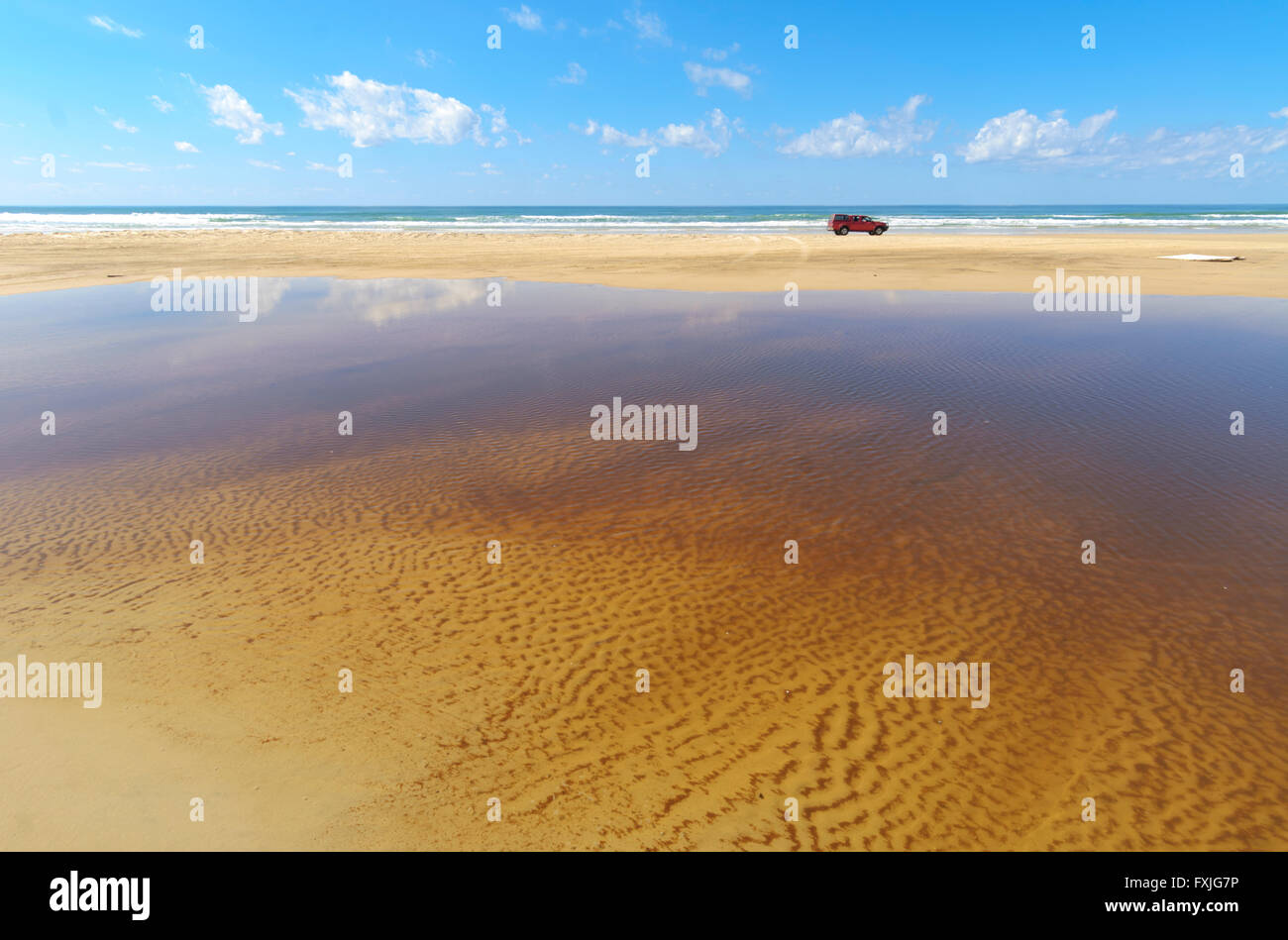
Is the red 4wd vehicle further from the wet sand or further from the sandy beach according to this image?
the wet sand

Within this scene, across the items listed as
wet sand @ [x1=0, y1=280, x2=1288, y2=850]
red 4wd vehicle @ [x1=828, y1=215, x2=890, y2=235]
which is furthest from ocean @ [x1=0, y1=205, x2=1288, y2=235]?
wet sand @ [x1=0, y1=280, x2=1288, y2=850]

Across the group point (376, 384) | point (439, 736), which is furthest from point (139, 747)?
point (376, 384)

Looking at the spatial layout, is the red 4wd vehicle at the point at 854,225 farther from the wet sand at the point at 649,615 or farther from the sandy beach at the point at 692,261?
the wet sand at the point at 649,615

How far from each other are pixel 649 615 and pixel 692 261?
38.1m

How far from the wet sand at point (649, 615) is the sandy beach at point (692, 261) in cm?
1971

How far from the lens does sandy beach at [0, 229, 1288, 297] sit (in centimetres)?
3191

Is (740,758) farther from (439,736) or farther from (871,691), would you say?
(439,736)

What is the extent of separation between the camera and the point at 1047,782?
495 centimetres

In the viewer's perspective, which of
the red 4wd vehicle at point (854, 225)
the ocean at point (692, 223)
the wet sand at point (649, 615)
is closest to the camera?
the wet sand at point (649, 615)

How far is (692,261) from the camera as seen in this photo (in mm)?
41750

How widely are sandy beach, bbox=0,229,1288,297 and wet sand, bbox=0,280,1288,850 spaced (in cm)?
1971

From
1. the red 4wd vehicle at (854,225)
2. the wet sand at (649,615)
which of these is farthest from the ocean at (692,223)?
the wet sand at (649,615)

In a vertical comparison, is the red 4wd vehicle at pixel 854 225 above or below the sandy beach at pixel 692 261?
above

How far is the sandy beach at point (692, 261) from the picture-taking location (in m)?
31.9
